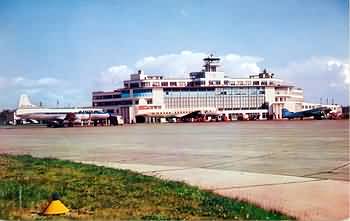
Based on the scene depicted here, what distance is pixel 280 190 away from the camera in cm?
666

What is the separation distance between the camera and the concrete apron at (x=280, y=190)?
5453mm

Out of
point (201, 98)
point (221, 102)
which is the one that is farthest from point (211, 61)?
→ point (201, 98)

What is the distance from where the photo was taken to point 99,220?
4863 mm

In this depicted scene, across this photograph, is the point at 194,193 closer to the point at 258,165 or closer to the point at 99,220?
the point at 99,220

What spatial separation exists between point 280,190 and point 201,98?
62615 millimetres

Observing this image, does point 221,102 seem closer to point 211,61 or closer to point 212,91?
point 212,91

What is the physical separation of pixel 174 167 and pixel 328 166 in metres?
2.75

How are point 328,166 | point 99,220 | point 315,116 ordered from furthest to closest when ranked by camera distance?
1. point 315,116
2. point 328,166
3. point 99,220

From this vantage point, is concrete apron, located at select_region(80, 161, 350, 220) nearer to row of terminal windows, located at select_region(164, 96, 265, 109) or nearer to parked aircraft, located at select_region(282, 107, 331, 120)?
row of terminal windows, located at select_region(164, 96, 265, 109)

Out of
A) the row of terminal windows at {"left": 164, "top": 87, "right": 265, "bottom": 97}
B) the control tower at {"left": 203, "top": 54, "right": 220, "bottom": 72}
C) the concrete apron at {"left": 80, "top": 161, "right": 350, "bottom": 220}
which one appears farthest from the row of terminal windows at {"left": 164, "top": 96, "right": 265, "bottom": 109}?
the concrete apron at {"left": 80, "top": 161, "right": 350, "bottom": 220}

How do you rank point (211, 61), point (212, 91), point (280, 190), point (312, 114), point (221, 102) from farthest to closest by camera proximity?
point (312, 114) → point (212, 91) → point (221, 102) → point (211, 61) → point (280, 190)

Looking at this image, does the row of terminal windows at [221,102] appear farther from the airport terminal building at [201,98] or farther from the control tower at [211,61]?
the control tower at [211,61]

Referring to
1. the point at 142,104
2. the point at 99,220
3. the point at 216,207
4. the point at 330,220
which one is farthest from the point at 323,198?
the point at 142,104

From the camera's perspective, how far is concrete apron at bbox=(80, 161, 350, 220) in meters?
5.45
